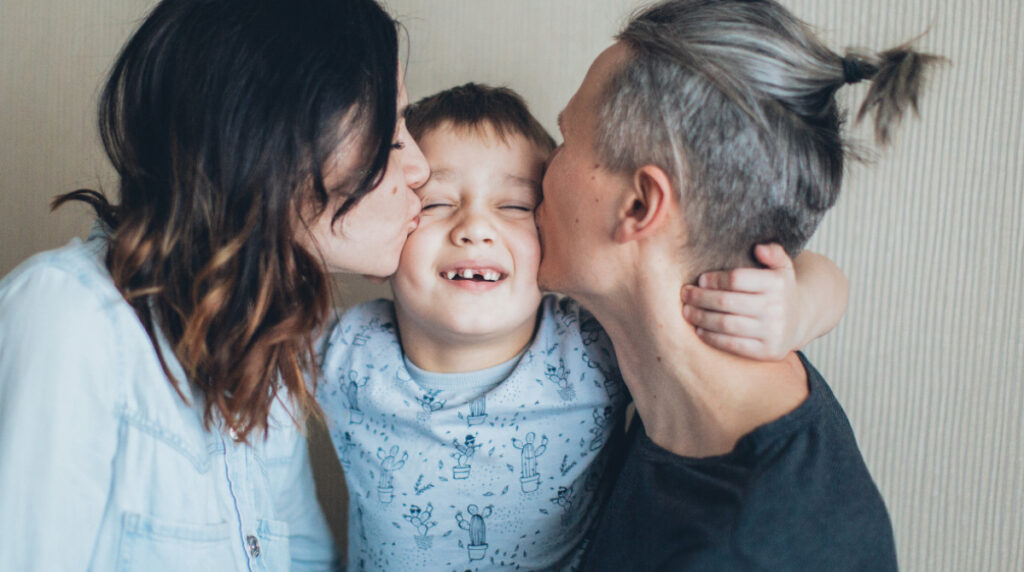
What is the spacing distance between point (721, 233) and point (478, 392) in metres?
0.50

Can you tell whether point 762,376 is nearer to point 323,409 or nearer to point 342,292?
point 323,409

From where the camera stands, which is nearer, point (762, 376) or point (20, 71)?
point (762, 376)

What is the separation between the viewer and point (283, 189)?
3.00 ft

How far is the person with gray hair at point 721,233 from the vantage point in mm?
891

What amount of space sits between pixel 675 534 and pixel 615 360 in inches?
14.0

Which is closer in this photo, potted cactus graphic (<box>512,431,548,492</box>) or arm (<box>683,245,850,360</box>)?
arm (<box>683,245,850,360</box>)

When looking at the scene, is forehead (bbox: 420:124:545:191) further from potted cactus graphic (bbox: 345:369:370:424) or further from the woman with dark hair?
potted cactus graphic (bbox: 345:369:370:424)

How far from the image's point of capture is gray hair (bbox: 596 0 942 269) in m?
0.94

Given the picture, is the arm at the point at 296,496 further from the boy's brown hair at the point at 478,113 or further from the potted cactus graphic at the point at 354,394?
the boy's brown hair at the point at 478,113

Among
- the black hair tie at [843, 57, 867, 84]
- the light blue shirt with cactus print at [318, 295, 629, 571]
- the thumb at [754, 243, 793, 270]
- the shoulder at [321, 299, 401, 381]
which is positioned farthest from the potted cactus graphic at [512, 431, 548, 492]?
the black hair tie at [843, 57, 867, 84]

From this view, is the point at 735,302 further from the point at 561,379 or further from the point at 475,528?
the point at 475,528

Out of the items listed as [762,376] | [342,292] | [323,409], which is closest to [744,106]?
[762,376]

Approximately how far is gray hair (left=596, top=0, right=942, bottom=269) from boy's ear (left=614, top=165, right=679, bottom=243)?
0.06ft

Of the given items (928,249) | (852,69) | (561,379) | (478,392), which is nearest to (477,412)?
(478,392)
